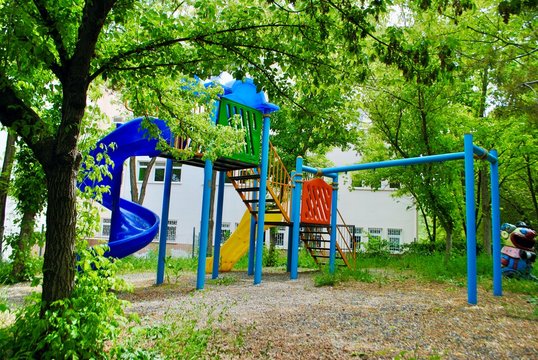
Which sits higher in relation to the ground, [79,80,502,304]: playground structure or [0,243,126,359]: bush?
[79,80,502,304]: playground structure

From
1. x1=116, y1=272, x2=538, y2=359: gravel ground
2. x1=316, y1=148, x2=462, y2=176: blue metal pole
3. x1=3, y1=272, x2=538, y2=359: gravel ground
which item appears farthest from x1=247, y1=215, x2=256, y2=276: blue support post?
x1=116, y1=272, x2=538, y2=359: gravel ground

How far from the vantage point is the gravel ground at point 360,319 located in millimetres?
3906

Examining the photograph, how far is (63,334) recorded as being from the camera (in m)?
3.38

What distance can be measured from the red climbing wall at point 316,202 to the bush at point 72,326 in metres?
7.29

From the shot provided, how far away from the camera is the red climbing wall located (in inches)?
425

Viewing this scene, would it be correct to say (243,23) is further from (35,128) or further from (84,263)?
(84,263)

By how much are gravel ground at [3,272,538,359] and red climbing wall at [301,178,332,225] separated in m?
2.88

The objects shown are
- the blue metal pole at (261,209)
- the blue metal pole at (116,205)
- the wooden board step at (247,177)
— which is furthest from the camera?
the wooden board step at (247,177)

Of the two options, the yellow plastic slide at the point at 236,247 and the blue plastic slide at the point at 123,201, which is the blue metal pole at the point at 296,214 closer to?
the yellow plastic slide at the point at 236,247

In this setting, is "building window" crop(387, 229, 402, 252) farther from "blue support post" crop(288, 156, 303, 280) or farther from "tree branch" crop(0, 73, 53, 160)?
"tree branch" crop(0, 73, 53, 160)

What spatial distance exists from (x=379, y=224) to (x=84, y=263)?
19.6 metres

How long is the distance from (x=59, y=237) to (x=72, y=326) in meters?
0.77

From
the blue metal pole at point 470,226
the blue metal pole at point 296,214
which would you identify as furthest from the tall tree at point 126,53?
the blue metal pole at point 296,214

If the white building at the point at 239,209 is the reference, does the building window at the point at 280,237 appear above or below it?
below
